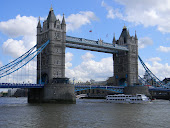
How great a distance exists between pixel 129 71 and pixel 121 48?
931 centimetres

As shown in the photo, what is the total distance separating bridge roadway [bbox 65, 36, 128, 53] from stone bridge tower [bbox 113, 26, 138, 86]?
3.14 m

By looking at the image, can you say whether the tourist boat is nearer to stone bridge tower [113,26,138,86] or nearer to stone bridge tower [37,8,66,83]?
stone bridge tower [37,8,66,83]

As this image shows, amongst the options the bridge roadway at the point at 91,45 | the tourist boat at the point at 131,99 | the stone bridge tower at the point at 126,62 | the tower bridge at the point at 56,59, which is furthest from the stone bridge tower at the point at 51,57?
the stone bridge tower at the point at 126,62

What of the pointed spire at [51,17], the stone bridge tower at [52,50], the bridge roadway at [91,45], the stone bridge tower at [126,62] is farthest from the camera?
the stone bridge tower at [126,62]

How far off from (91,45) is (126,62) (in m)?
19.9

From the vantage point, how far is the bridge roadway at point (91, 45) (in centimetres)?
8462

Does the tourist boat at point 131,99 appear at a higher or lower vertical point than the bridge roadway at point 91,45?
lower

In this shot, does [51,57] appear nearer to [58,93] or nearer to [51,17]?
[51,17]

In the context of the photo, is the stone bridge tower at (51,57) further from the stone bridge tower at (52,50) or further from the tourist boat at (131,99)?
the tourist boat at (131,99)

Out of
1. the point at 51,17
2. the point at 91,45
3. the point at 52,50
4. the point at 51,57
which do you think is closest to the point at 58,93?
the point at 51,57

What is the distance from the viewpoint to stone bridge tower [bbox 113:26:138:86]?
334 ft

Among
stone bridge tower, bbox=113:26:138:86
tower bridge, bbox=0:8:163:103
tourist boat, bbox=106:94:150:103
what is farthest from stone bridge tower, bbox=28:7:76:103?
stone bridge tower, bbox=113:26:138:86

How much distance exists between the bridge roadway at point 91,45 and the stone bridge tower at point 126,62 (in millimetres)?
3141

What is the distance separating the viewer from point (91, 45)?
89.3m
